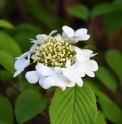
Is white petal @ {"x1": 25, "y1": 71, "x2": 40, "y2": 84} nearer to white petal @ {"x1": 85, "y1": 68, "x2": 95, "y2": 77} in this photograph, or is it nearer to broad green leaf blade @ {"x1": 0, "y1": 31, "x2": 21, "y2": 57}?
white petal @ {"x1": 85, "y1": 68, "x2": 95, "y2": 77}

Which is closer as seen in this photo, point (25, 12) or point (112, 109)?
point (112, 109)

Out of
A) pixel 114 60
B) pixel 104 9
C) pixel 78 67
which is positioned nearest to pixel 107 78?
pixel 114 60

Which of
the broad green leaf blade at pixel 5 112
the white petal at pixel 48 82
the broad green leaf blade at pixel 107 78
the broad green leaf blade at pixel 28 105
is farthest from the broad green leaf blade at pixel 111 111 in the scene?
the white petal at pixel 48 82

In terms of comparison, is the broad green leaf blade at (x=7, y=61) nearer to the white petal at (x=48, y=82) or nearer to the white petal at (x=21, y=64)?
the white petal at (x=21, y=64)

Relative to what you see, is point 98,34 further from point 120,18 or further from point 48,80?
point 48,80

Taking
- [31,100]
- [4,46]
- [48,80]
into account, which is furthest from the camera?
[4,46]

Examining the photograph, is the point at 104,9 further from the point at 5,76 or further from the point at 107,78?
the point at 5,76

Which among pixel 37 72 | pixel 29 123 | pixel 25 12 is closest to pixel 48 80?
pixel 37 72
